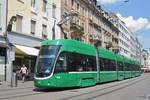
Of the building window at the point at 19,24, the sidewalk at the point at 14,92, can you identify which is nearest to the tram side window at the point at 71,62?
the sidewalk at the point at 14,92

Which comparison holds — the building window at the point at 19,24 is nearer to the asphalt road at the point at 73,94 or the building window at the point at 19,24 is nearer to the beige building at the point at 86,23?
the beige building at the point at 86,23

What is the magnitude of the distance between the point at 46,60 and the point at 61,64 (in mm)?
904

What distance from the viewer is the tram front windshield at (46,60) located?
12.4 metres

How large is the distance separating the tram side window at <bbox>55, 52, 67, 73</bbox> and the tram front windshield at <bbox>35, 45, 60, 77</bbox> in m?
0.33

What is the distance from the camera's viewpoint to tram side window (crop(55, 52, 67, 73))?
1256 centimetres

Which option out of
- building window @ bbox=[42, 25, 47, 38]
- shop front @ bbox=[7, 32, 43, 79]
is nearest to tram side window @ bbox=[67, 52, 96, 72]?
shop front @ bbox=[7, 32, 43, 79]

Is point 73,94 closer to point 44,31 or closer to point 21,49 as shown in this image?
point 21,49

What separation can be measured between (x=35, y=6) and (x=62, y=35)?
6.80 m

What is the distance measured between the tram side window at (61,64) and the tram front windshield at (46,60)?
0.33 meters

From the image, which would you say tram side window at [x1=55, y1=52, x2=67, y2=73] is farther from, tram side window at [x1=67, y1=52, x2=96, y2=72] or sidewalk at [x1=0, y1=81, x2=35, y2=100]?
sidewalk at [x1=0, y1=81, x2=35, y2=100]

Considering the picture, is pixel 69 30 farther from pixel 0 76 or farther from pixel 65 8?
pixel 0 76

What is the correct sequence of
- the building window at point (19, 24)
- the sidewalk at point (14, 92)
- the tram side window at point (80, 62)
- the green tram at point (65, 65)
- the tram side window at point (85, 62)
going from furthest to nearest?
the building window at point (19, 24) → the tram side window at point (85, 62) → the tram side window at point (80, 62) → the green tram at point (65, 65) → the sidewalk at point (14, 92)

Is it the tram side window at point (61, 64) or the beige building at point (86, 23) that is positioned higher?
the beige building at point (86, 23)

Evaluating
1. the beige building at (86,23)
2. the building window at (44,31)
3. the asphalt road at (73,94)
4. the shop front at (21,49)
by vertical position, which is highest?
the beige building at (86,23)
